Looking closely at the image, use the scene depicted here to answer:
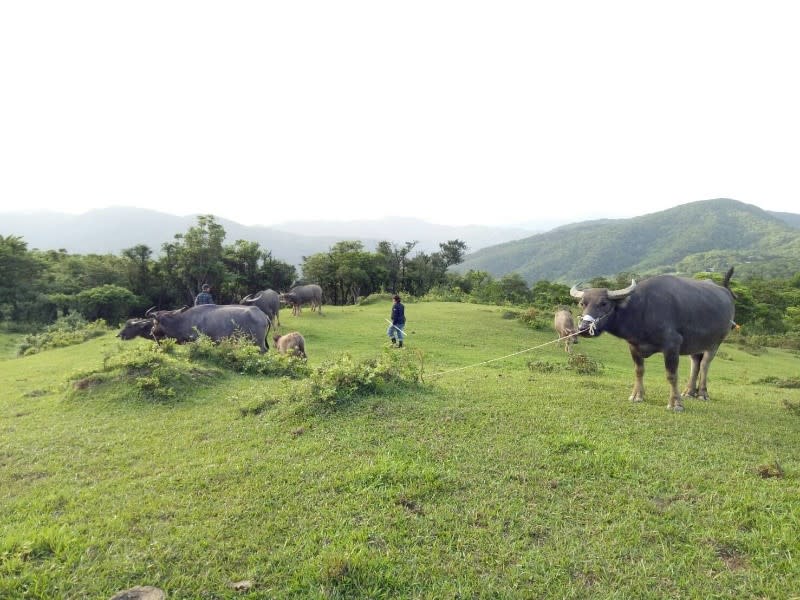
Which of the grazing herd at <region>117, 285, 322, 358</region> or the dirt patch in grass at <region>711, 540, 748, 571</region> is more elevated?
the grazing herd at <region>117, 285, 322, 358</region>

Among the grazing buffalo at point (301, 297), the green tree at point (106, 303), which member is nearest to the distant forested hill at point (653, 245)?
the green tree at point (106, 303)

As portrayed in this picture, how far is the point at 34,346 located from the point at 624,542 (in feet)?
92.1

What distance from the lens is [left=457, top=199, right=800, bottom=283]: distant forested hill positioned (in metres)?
144

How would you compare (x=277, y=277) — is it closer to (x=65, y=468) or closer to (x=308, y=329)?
(x=308, y=329)

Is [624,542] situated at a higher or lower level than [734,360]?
higher

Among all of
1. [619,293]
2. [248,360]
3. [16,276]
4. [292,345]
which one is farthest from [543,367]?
[16,276]

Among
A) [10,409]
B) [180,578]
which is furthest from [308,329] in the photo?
[180,578]

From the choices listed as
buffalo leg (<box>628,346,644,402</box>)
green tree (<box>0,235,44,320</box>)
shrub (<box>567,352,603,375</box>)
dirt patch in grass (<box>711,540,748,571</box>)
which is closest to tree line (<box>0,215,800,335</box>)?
green tree (<box>0,235,44,320</box>)

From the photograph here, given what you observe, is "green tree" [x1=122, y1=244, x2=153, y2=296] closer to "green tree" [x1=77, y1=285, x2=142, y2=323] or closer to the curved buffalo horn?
"green tree" [x1=77, y1=285, x2=142, y2=323]

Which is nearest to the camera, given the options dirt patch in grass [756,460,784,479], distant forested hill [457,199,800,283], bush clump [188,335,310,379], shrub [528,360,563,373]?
dirt patch in grass [756,460,784,479]

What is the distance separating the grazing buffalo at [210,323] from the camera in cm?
1342

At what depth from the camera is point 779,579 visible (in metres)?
3.55

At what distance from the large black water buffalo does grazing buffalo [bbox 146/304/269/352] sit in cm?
927

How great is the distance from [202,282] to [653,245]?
166549 millimetres
